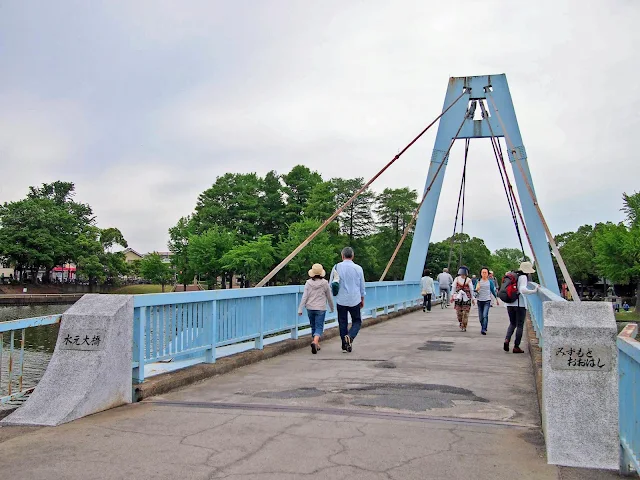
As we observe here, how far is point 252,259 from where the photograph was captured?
61562 millimetres

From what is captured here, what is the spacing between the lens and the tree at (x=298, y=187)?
237ft

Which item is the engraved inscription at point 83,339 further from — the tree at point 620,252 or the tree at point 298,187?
the tree at point 298,187

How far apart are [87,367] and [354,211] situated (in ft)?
222

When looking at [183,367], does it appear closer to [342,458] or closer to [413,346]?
[342,458]

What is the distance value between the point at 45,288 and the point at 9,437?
72.9m

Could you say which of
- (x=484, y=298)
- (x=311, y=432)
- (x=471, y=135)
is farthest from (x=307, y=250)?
(x=311, y=432)

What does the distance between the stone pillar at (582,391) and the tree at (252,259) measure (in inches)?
2265

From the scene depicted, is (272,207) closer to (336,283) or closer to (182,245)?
(182,245)

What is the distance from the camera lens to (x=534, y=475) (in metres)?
4.06

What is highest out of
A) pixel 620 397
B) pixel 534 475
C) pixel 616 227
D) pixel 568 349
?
pixel 616 227

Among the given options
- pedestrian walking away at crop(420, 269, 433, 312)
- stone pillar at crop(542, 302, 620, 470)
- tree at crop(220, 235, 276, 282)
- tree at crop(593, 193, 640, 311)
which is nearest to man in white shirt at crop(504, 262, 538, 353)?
stone pillar at crop(542, 302, 620, 470)

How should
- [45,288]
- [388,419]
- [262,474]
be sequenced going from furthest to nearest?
[45,288]
[388,419]
[262,474]

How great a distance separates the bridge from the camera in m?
4.18

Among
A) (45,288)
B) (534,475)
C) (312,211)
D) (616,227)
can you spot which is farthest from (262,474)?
(45,288)
